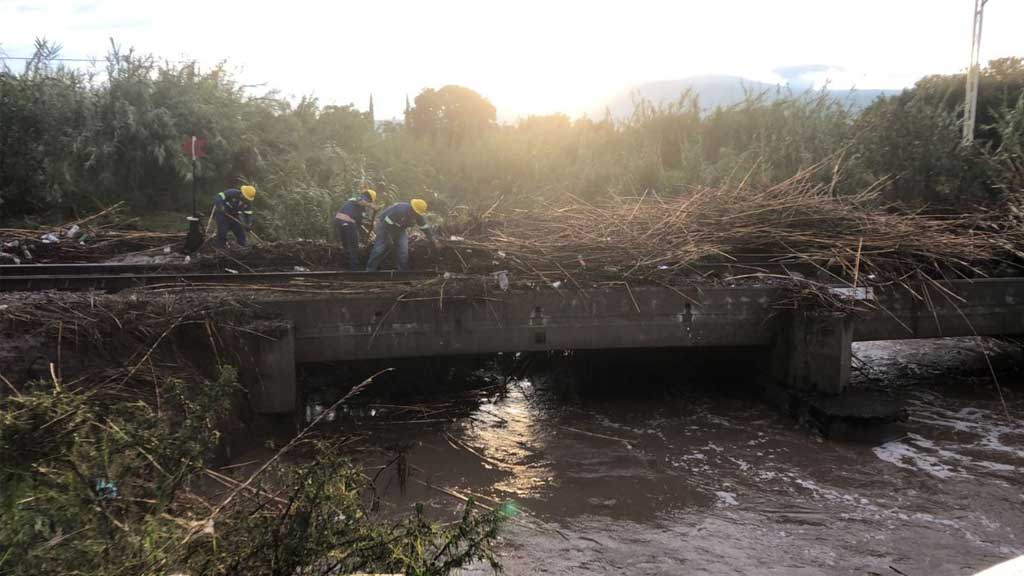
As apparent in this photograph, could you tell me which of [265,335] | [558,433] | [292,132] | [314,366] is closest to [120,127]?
[292,132]

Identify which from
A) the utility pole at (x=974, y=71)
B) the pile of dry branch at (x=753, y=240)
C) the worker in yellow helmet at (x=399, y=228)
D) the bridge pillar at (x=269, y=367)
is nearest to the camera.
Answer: the bridge pillar at (x=269, y=367)

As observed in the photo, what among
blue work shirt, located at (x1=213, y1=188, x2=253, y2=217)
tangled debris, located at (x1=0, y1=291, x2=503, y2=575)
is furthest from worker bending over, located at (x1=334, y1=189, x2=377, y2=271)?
tangled debris, located at (x1=0, y1=291, x2=503, y2=575)

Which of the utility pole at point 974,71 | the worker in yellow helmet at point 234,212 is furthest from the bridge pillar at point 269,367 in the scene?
the utility pole at point 974,71

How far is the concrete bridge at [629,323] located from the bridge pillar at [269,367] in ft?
0.04

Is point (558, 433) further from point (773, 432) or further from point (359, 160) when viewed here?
point (359, 160)

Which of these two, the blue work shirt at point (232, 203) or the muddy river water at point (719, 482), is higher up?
the blue work shirt at point (232, 203)

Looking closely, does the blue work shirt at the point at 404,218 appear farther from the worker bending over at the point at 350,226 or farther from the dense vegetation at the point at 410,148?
the dense vegetation at the point at 410,148

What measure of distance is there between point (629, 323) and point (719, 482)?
2307 mm

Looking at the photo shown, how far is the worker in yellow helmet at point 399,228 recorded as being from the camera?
910 cm

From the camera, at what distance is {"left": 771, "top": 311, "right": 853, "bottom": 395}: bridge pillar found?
7352 mm

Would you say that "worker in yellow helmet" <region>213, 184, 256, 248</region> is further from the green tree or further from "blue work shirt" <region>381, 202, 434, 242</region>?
the green tree

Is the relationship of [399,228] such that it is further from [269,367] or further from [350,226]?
[269,367]

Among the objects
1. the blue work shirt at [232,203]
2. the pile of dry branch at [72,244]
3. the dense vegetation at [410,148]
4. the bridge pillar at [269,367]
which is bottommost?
the bridge pillar at [269,367]

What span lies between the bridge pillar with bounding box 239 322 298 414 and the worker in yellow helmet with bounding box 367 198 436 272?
2591mm
